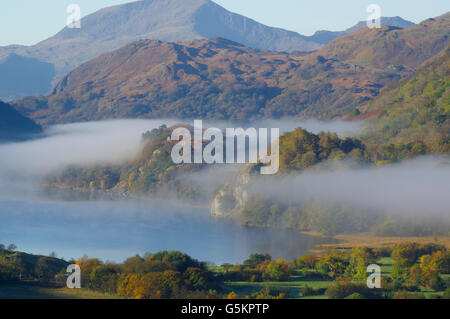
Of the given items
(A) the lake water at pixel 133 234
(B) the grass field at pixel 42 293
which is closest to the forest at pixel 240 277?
(B) the grass field at pixel 42 293

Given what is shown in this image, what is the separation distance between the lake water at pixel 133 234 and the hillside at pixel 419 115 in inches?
598

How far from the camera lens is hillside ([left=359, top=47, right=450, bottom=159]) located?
61.1 m

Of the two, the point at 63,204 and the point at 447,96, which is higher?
the point at 447,96

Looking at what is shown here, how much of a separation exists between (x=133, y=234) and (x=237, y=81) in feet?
342

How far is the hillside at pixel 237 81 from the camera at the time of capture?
14138 cm

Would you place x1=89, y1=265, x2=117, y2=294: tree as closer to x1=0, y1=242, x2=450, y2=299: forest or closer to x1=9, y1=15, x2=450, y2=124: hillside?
x1=0, y1=242, x2=450, y2=299: forest

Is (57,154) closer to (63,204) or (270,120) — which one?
(63,204)

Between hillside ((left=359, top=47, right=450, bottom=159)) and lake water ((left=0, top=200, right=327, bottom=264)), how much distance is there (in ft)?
49.8

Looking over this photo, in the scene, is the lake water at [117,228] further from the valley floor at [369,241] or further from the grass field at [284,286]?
the grass field at [284,286]

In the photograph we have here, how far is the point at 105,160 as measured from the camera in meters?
93.8

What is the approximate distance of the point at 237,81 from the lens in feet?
504

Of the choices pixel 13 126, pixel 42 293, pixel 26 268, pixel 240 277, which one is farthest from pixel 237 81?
pixel 42 293
